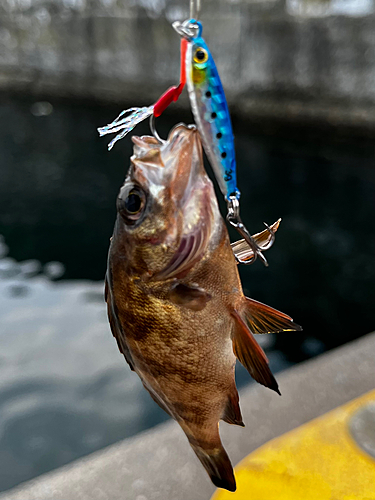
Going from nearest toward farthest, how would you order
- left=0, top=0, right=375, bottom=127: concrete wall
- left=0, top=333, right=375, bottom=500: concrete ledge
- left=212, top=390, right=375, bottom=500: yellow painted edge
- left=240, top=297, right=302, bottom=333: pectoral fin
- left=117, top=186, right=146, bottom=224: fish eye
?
left=117, top=186, right=146, bottom=224: fish eye
left=240, top=297, right=302, bottom=333: pectoral fin
left=212, top=390, right=375, bottom=500: yellow painted edge
left=0, top=333, right=375, bottom=500: concrete ledge
left=0, top=0, right=375, bottom=127: concrete wall

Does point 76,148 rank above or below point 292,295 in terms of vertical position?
above

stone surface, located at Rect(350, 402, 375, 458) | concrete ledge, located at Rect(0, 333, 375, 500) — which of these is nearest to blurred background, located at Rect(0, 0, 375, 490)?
concrete ledge, located at Rect(0, 333, 375, 500)

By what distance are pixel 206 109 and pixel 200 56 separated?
0.09m

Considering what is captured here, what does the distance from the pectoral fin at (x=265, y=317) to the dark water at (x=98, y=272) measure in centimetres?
359

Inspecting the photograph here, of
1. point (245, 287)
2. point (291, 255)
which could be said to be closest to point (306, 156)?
point (291, 255)

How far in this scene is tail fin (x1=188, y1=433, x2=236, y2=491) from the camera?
118 cm

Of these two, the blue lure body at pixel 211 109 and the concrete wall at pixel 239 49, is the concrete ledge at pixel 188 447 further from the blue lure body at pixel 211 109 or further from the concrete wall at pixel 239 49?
the concrete wall at pixel 239 49

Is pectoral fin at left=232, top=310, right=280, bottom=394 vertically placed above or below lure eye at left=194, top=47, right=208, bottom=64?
below

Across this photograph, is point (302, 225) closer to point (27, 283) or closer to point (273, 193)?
point (273, 193)

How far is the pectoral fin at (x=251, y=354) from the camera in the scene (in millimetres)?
1066

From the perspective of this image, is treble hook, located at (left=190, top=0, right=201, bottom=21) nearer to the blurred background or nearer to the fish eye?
the fish eye

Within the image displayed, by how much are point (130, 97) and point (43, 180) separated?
5.24 meters

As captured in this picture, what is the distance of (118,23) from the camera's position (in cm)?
1446

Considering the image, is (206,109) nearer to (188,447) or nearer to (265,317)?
(265,317)
